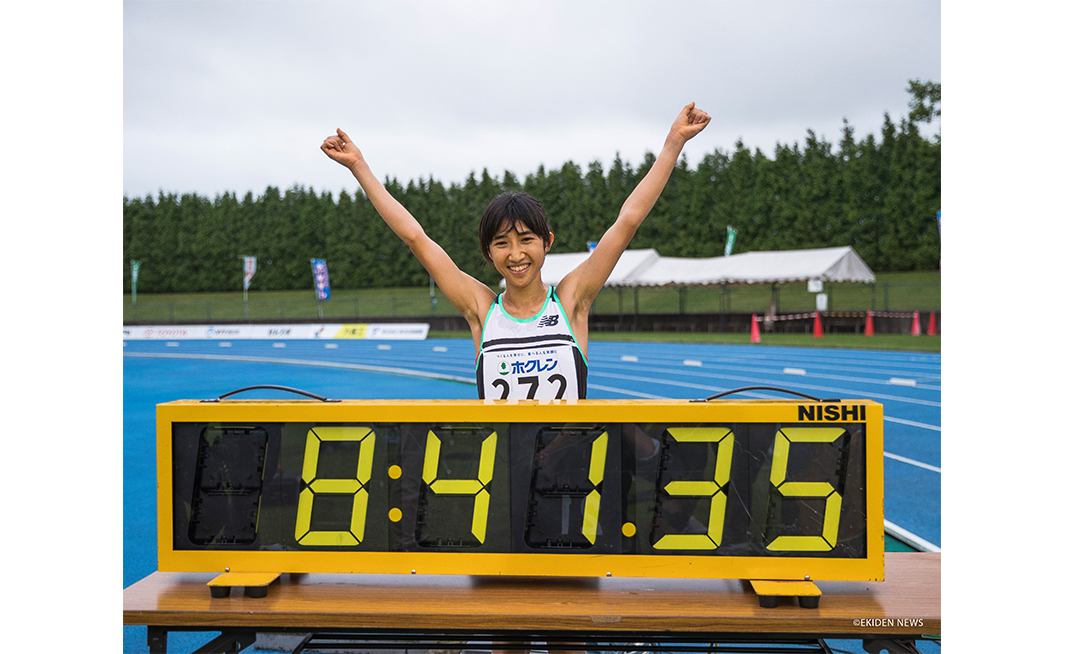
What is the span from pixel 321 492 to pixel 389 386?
12.2 meters

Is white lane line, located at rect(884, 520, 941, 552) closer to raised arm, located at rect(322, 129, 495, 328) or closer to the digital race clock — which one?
the digital race clock

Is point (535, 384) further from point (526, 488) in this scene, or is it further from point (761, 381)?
point (761, 381)

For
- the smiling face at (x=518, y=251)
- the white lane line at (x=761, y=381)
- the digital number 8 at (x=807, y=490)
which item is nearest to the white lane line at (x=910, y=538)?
the digital number 8 at (x=807, y=490)

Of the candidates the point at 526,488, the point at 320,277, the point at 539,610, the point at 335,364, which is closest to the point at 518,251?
the point at 526,488

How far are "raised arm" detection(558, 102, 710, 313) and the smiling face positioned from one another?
164mm

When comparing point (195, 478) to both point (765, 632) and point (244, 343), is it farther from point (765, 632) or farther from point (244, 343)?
point (244, 343)

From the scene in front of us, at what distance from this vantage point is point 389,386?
14039 mm

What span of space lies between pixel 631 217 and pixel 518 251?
436mm

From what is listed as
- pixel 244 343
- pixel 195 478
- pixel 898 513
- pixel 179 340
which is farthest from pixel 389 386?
pixel 179 340

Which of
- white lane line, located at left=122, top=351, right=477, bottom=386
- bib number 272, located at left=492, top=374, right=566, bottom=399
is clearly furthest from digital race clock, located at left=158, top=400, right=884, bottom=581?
white lane line, located at left=122, top=351, right=477, bottom=386

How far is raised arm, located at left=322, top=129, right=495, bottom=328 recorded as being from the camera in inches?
99.5

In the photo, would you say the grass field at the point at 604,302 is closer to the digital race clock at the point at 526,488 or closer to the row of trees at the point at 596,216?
the row of trees at the point at 596,216

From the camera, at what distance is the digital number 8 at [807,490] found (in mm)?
1946

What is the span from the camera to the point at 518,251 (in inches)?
94.1
